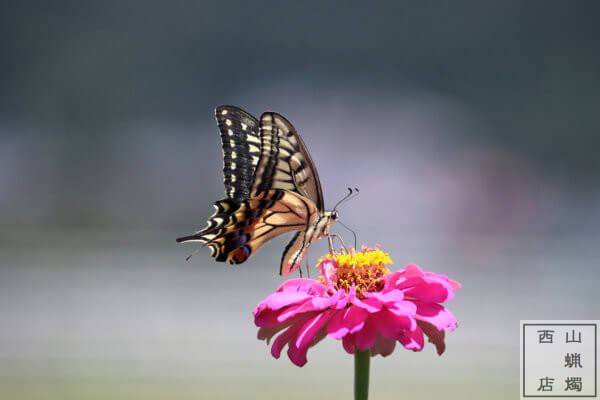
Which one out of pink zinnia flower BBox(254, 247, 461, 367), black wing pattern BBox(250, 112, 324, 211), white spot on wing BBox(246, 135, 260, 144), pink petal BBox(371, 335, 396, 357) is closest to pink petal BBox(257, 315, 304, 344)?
pink zinnia flower BBox(254, 247, 461, 367)

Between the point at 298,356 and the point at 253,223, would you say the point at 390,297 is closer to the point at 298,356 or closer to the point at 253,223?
the point at 298,356

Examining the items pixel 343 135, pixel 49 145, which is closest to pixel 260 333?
pixel 343 135

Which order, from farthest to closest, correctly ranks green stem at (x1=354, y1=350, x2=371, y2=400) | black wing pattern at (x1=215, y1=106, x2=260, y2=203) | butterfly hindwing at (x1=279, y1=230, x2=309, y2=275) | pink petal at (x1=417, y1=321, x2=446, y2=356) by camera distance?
black wing pattern at (x1=215, y1=106, x2=260, y2=203) → butterfly hindwing at (x1=279, y1=230, x2=309, y2=275) → pink petal at (x1=417, y1=321, x2=446, y2=356) → green stem at (x1=354, y1=350, x2=371, y2=400)

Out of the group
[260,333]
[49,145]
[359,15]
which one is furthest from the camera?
[49,145]

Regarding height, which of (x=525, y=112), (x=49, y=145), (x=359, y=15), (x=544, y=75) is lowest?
(x=49, y=145)

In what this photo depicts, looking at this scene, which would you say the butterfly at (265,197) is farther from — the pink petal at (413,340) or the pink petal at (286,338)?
the pink petal at (413,340)

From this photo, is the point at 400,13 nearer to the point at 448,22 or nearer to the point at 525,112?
the point at 448,22

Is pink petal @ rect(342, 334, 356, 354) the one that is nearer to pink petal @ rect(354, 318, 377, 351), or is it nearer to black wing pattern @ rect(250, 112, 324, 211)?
pink petal @ rect(354, 318, 377, 351)

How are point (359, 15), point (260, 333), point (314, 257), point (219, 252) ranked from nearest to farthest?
point (260, 333), point (219, 252), point (314, 257), point (359, 15)
